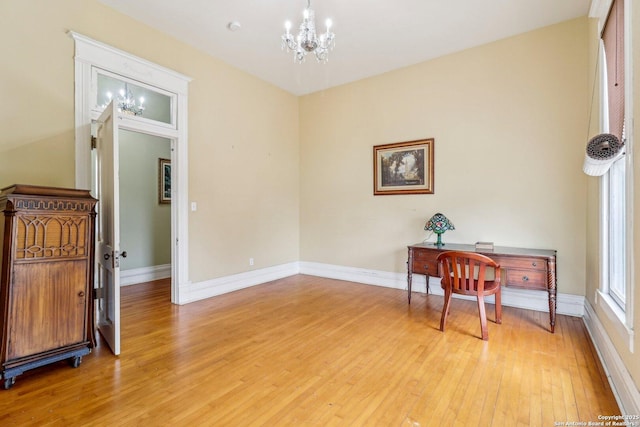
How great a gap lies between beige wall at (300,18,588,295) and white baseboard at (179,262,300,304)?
0.63 metres

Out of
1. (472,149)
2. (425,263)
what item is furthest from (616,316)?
(472,149)

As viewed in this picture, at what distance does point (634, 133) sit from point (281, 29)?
352 centimetres

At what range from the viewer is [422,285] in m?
4.48

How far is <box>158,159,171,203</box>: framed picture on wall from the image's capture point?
18.3 feet

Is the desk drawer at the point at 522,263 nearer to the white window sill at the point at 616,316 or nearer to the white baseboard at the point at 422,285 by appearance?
the white window sill at the point at 616,316

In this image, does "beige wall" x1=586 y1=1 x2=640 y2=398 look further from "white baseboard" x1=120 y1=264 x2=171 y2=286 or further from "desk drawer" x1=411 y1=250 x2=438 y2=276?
"white baseboard" x1=120 y1=264 x2=171 y2=286

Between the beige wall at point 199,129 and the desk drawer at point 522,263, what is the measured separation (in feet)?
11.4

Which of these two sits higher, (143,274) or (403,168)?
(403,168)

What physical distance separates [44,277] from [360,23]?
12.8ft

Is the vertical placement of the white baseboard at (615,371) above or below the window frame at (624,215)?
below

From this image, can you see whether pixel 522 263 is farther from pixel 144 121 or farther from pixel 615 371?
pixel 144 121

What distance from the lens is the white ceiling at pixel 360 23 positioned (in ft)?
10.7

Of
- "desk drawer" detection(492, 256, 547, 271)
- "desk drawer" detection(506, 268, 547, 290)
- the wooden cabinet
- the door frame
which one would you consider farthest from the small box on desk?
the wooden cabinet

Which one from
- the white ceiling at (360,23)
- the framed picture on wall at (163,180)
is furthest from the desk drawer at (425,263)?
the framed picture on wall at (163,180)
